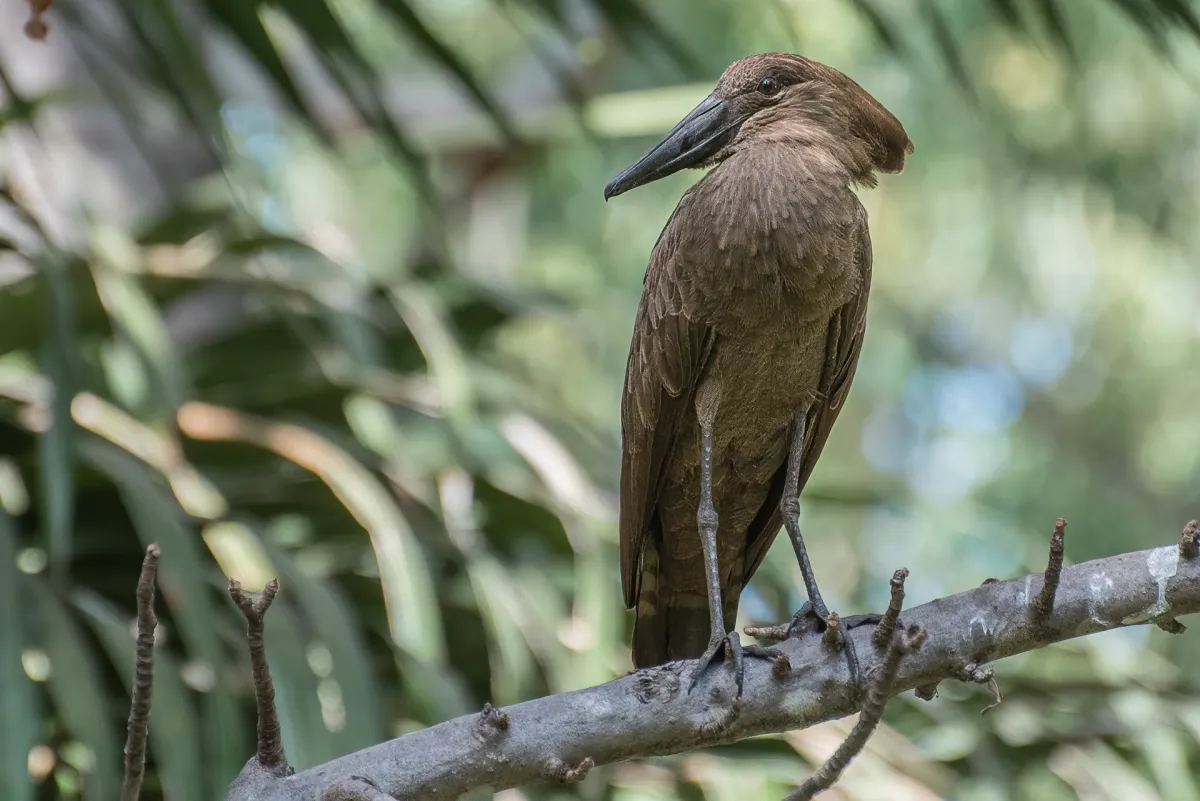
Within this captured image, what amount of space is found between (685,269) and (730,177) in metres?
A: 0.22

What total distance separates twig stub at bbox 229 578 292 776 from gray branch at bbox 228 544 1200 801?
4cm

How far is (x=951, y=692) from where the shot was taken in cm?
464

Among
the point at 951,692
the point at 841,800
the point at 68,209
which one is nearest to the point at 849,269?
the point at 841,800

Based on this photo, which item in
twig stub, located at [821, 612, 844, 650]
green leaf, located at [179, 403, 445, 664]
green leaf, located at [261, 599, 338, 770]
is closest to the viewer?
twig stub, located at [821, 612, 844, 650]

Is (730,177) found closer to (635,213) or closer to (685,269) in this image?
(685,269)

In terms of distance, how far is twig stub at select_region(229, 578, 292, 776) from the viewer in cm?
177

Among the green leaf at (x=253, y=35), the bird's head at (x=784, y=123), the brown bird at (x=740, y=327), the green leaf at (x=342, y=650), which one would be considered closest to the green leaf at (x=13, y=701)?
the green leaf at (x=342, y=650)

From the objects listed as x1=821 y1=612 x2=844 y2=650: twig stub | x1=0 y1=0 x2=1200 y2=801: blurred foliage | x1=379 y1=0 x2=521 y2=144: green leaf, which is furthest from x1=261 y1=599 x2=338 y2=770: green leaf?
x1=379 y1=0 x2=521 y2=144: green leaf

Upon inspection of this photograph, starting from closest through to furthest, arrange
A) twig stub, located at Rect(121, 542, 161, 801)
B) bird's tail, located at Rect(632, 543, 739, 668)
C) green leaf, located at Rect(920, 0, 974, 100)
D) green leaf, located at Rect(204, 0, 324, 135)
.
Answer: twig stub, located at Rect(121, 542, 161, 801) < green leaf, located at Rect(204, 0, 324, 135) < green leaf, located at Rect(920, 0, 974, 100) < bird's tail, located at Rect(632, 543, 739, 668)

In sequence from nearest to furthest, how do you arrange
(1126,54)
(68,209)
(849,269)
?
(849,269)
(68,209)
(1126,54)

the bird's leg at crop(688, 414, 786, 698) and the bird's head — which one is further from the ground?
the bird's head

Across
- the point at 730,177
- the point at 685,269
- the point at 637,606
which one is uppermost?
the point at 730,177

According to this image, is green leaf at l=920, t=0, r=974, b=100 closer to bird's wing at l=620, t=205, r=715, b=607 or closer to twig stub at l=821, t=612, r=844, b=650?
bird's wing at l=620, t=205, r=715, b=607

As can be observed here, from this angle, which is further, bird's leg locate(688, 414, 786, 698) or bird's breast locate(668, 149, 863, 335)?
bird's breast locate(668, 149, 863, 335)
